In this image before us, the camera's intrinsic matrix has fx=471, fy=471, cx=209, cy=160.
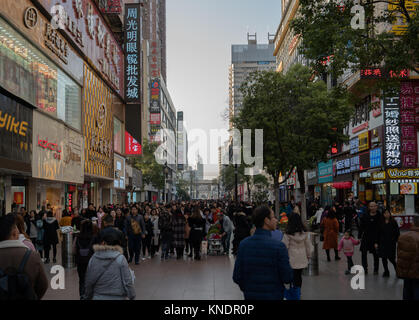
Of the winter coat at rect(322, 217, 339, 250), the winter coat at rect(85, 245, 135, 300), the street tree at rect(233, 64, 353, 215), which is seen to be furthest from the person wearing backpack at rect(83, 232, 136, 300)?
the street tree at rect(233, 64, 353, 215)

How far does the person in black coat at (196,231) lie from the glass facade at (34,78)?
843cm

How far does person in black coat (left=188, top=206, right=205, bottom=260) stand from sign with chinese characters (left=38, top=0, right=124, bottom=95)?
41.9 ft

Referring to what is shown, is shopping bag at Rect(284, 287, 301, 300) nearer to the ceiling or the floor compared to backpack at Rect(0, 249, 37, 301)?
nearer to the floor

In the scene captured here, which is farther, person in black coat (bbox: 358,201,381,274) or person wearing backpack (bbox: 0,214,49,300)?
person in black coat (bbox: 358,201,381,274)

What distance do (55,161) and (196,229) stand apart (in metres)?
11.0

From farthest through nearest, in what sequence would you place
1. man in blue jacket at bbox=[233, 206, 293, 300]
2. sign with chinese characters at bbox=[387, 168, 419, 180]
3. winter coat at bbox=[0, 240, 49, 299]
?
sign with chinese characters at bbox=[387, 168, 419, 180]
man in blue jacket at bbox=[233, 206, 293, 300]
winter coat at bbox=[0, 240, 49, 299]

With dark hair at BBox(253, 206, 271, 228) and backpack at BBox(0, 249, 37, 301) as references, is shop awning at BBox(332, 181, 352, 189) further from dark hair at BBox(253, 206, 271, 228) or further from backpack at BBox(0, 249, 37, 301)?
backpack at BBox(0, 249, 37, 301)

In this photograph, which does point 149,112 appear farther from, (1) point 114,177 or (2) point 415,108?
(2) point 415,108

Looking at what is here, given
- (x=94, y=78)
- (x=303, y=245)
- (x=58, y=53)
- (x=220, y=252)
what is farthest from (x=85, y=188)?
(x=303, y=245)

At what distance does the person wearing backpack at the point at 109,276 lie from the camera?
5.07 metres

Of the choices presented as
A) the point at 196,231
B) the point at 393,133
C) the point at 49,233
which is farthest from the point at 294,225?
the point at 393,133

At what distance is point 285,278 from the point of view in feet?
15.8

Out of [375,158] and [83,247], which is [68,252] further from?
[375,158]

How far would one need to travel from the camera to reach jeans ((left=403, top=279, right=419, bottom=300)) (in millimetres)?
6867
